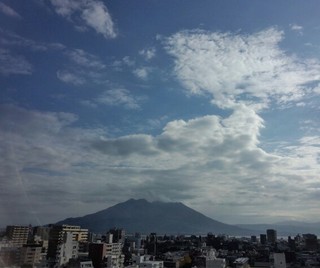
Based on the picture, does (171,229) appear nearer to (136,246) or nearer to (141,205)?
(141,205)

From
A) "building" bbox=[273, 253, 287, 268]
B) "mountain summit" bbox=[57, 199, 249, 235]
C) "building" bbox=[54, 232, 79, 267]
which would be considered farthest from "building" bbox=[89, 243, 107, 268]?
"mountain summit" bbox=[57, 199, 249, 235]

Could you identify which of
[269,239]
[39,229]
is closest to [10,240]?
[39,229]

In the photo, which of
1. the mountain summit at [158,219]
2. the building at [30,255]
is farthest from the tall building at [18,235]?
the mountain summit at [158,219]

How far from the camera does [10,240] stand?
1440 cm

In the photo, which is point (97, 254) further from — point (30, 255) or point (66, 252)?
point (30, 255)

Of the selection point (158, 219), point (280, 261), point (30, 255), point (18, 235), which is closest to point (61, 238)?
point (18, 235)

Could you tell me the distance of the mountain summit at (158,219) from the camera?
79750 millimetres

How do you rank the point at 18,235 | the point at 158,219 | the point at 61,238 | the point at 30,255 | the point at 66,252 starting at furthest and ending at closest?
1. the point at 158,219
2. the point at 61,238
3. the point at 18,235
4. the point at 30,255
5. the point at 66,252

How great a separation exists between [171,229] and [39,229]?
66323mm

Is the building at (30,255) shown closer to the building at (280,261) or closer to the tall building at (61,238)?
the tall building at (61,238)

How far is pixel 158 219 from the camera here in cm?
9331

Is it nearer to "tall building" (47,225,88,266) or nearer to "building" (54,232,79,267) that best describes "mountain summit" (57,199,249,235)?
"tall building" (47,225,88,266)

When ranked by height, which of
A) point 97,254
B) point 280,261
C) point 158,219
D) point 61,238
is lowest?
point 280,261

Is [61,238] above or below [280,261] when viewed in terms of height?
above
